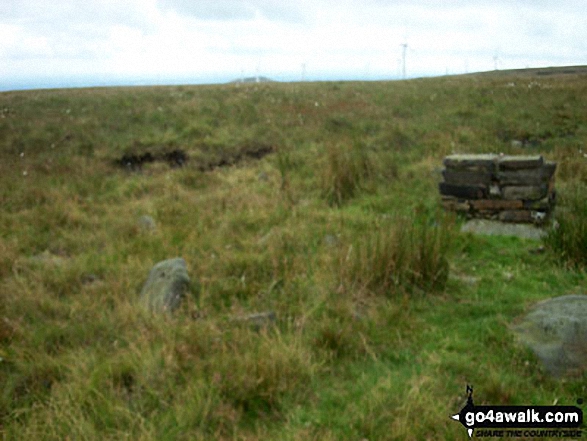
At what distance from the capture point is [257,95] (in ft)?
63.6

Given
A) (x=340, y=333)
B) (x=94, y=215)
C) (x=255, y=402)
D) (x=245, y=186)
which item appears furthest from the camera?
(x=245, y=186)

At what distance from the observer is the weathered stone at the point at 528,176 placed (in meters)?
6.78

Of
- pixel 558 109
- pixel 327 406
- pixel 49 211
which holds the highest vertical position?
pixel 558 109

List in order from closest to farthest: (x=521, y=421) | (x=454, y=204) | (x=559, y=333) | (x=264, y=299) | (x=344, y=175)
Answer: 1. (x=521, y=421)
2. (x=559, y=333)
3. (x=264, y=299)
4. (x=454, y=204)
5. (x=344, y=175)

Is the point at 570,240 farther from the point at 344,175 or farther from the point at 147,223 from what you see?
the point at 147,223

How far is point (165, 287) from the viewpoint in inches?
185

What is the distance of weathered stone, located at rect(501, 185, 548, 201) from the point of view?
22.2ft

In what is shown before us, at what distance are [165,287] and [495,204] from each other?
4.77m

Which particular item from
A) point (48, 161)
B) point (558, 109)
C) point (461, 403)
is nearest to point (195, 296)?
point (461, 403)

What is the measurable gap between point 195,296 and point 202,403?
1.92m

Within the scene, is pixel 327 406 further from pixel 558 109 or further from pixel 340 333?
pixel 558 109

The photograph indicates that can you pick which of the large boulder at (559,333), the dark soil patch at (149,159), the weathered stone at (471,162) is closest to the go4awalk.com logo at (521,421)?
the large boulder at (559,333)

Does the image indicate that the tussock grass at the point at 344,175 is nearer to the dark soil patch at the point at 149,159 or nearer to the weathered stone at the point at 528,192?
the weathered stone at the point at 528,192

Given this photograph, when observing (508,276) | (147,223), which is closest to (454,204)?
(508,276)
